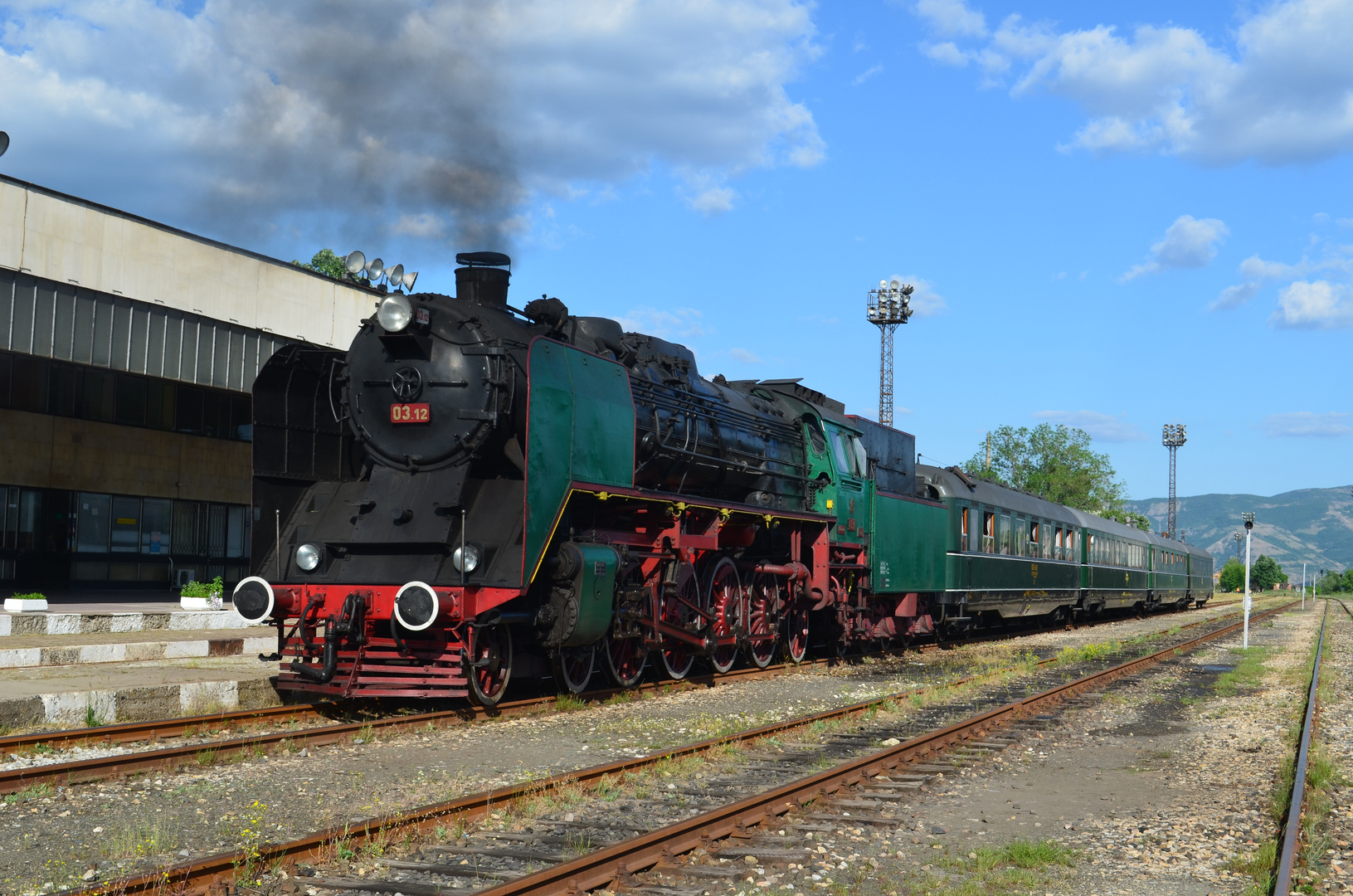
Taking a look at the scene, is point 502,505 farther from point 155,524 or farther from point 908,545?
point 155,524

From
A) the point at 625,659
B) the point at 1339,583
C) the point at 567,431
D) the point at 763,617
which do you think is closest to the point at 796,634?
the point at 763,617

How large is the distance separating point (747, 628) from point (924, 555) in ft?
18.5

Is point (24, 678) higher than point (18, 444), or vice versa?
point (18, 444)

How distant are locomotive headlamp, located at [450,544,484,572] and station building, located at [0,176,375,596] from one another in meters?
6.02

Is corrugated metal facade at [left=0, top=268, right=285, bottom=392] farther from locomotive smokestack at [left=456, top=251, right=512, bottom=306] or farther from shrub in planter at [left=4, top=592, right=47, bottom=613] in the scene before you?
locomotive smokestack at [left=456, top=251, right=512, bottom=306]

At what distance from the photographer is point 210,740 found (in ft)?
28.0

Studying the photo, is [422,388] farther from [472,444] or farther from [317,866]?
[317,866]

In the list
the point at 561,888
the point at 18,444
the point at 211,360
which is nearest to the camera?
the point at 561,888

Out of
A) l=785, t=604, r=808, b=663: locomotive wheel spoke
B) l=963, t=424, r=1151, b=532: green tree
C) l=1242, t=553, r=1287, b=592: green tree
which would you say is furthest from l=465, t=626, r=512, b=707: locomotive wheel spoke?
l=1242, t=553, r=1287, b=592: green tree

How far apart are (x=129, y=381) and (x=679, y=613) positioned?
15.8 meters

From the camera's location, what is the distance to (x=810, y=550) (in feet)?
49.7

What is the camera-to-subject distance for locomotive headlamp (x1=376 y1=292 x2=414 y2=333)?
9.71m

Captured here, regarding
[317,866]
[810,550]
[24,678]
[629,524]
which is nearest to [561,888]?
[317,866]

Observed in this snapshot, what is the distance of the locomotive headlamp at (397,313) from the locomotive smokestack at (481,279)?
3.08ft
